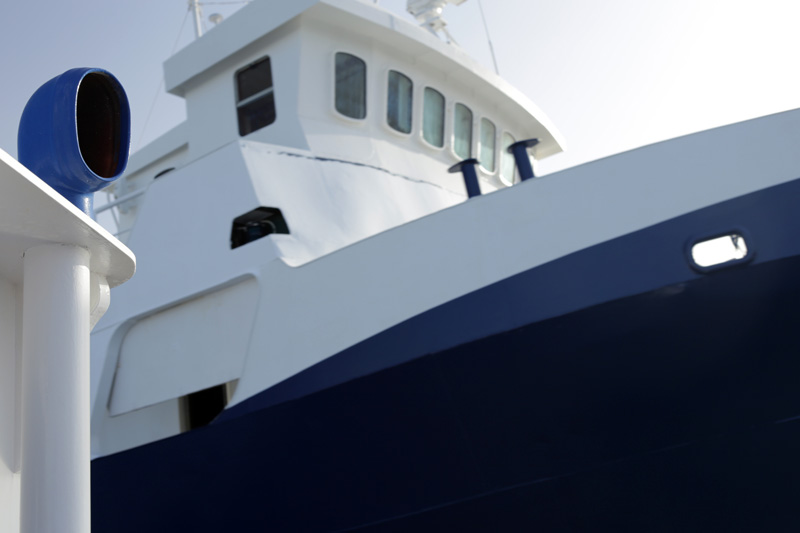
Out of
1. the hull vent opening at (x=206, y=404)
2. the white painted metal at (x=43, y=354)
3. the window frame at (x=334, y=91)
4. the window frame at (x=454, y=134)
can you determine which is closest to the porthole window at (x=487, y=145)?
the window frame at (x=454, y=134)

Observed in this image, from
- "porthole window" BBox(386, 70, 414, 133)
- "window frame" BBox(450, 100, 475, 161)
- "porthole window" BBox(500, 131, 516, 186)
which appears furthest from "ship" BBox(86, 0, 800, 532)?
"porthole window" BBox(500, 131, 516, 186)

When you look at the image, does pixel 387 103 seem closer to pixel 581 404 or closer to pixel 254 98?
pixel 254 98

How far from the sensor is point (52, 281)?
1638 millimetres

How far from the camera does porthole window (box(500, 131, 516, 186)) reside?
9.14m

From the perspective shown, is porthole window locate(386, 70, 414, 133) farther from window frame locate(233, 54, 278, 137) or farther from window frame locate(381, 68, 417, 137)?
window frame locate(233, 54, 278, 137)

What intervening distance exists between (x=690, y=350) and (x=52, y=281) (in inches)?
135

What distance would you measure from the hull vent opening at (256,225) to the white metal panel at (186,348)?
599 mm

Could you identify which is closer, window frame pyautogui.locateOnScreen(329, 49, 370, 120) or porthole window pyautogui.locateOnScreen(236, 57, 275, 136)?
window frame pyautogui.locateOnScreen(329, 49, 370, 120)

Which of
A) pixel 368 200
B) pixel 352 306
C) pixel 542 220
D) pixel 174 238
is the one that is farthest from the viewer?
pixel 368 200

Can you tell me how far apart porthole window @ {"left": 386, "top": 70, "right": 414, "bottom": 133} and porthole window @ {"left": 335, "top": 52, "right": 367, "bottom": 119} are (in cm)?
29

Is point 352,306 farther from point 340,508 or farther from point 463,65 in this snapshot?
point 463,65

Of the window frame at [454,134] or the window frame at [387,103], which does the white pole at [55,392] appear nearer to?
the window frame at [387,103]

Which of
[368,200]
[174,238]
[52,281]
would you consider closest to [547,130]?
[368,200]

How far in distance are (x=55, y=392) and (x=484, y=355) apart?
2980mm
